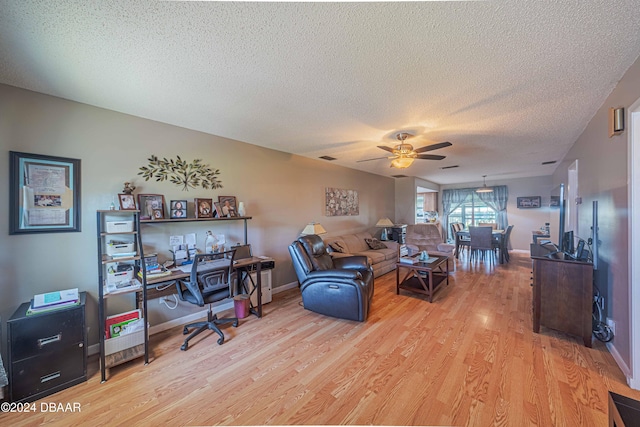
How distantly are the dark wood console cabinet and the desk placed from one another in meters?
3.20

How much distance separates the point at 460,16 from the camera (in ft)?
4.09

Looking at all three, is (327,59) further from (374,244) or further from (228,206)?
(374,244)

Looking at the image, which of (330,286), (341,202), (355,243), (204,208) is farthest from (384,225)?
(204,208)

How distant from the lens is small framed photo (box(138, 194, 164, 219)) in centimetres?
254

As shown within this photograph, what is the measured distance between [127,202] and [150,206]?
0.80ft

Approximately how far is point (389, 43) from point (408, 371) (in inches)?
98.9

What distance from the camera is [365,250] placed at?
517 centimetres

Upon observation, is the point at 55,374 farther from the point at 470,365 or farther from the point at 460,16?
the point at 460,16

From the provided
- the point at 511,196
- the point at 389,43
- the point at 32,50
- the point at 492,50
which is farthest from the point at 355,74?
the point at 511,196

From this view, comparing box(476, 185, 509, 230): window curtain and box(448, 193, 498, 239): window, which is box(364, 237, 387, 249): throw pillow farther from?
box(476, 185, 509, 230): window curtain

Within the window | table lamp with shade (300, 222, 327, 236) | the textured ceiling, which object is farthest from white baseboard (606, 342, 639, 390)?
the window

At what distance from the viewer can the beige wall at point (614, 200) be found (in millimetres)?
1802

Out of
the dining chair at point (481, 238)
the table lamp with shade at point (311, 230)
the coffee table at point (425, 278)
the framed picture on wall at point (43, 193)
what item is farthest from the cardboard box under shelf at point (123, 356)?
the dining chair at point (481, 238)

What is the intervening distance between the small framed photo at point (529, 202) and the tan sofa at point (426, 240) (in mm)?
4132
